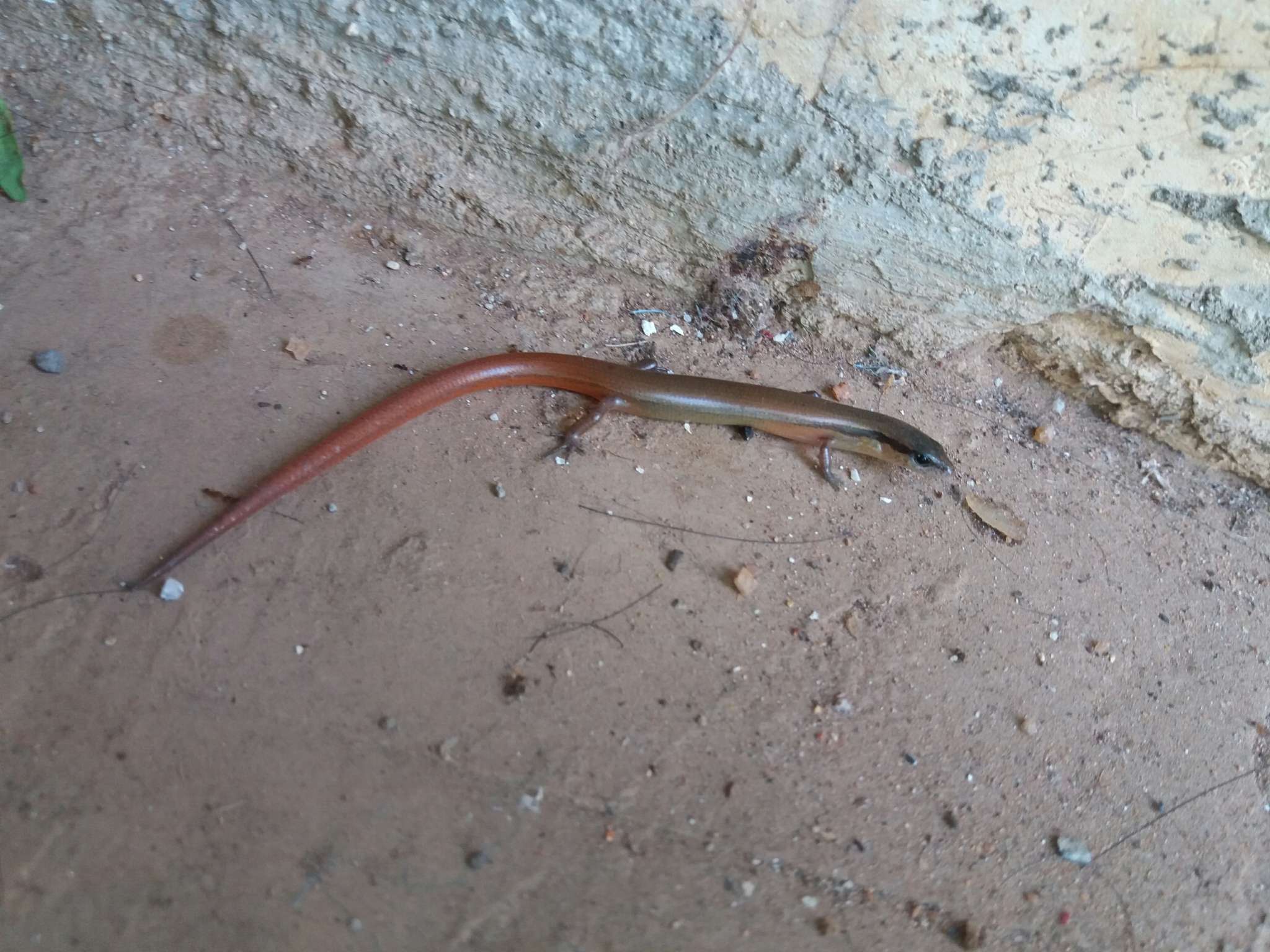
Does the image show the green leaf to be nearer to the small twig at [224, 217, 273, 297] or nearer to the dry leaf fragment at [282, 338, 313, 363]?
the small twig at [224, 217, 273, 297]

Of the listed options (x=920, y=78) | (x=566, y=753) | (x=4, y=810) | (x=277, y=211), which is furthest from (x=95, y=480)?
(x=920, y=78)

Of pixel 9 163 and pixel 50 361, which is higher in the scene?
pixel 9 163

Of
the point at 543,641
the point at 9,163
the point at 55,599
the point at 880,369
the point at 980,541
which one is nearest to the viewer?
the point at 55,599

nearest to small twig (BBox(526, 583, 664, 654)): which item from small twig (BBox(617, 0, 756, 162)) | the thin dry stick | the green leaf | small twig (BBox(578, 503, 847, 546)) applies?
small twig (BBox(578, 503, 847, 546))

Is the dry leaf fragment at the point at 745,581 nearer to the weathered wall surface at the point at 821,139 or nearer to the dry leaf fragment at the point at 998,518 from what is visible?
the dry leaf fragment at the point at 998,518

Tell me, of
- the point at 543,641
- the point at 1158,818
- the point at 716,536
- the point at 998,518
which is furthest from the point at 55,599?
the point at 1158,818

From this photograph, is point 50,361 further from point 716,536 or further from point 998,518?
point 998,518

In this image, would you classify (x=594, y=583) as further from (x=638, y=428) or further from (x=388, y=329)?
(x=388, y=329)
